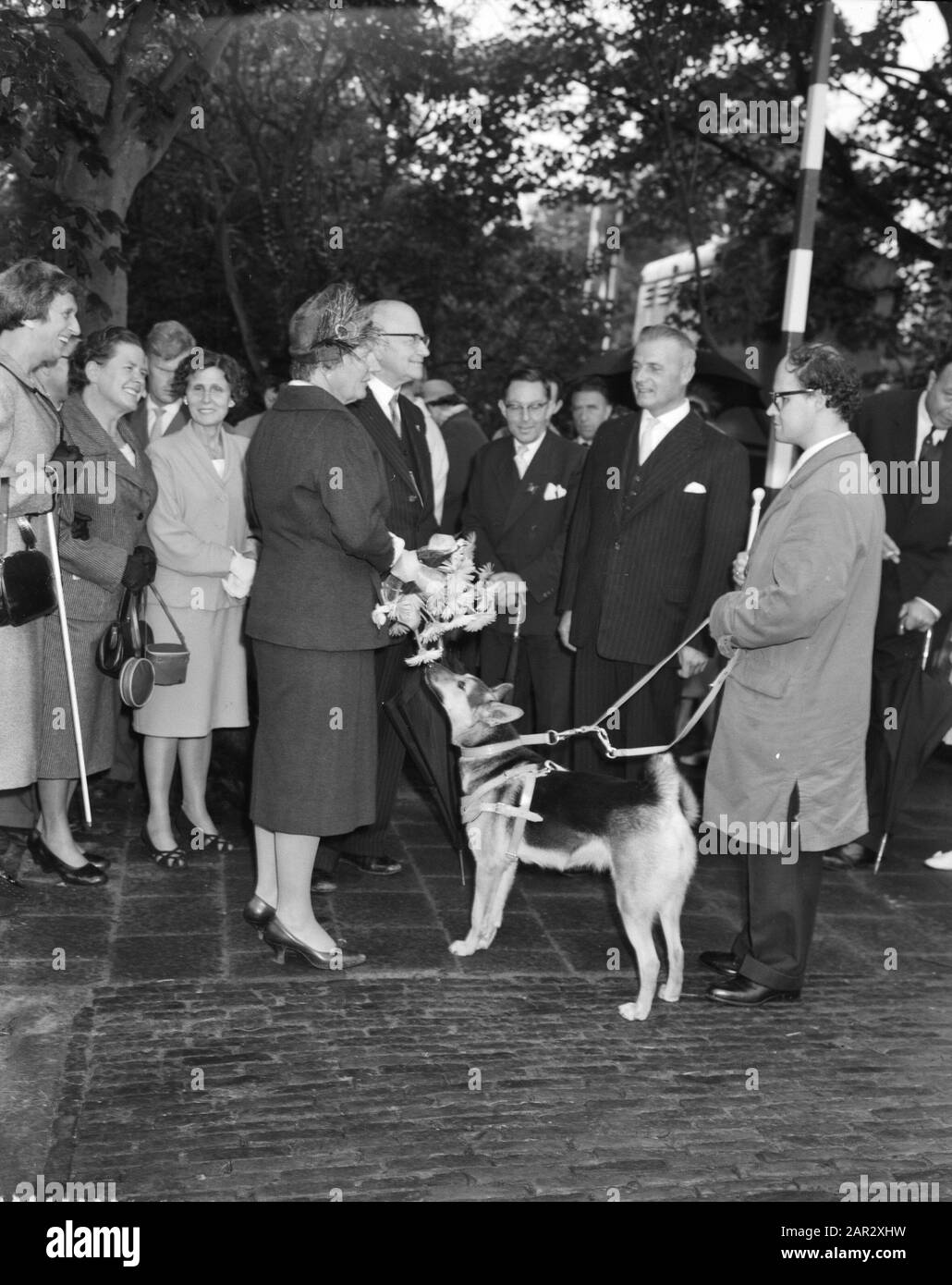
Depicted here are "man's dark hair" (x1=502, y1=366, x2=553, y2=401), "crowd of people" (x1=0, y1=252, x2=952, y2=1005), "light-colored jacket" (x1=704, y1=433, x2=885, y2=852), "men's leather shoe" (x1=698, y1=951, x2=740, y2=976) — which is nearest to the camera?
"light-colored jacket" (x1=704, y1=433, x2=885, y2=852)

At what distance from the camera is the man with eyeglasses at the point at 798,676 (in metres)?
4.66

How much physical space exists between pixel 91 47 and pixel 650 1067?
6.59 metres

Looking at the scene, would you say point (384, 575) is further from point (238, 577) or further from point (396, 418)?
point (238, 577)

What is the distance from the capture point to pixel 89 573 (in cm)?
568

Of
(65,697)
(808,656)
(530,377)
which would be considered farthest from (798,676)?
(65,697)

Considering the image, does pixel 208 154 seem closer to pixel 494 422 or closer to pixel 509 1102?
pixel 494 422

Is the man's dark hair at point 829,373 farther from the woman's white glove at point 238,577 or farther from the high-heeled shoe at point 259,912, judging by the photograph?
the high-heeled shoe at point 259,912

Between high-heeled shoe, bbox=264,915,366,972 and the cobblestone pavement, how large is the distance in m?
0.05

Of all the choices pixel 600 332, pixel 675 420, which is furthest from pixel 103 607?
pixel 600 332

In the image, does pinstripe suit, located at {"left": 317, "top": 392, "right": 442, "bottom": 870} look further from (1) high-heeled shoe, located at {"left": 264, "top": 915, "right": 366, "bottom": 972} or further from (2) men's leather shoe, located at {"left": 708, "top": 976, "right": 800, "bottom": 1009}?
(2) men's leather shoe, located at {"left": 708, "top": 976, "right": 800, "bottom": 1009}

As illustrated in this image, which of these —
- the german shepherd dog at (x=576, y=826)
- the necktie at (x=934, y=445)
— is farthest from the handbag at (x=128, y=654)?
the necktie at (x=934, y=445)

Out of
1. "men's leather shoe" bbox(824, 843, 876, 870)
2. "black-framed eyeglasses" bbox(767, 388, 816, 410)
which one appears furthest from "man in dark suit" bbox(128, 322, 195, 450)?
"men's leather shoe" bbox(824, 843, 876, 870)

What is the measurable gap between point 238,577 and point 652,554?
1.83m

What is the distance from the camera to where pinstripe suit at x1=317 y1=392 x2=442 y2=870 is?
18.5 feet
